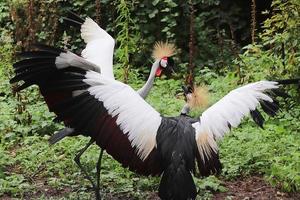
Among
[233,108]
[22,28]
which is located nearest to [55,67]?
[233,108]

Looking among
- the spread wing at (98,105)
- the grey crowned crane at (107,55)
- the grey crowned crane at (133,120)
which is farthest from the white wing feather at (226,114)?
the grey crowned crane at (107,55)

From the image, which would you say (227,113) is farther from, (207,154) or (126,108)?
(126,108)

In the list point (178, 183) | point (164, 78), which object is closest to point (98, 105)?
point (178, 183)

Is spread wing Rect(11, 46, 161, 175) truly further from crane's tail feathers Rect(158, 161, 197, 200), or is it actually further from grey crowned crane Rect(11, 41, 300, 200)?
crane's tail feathers Rect(158, 161, 197, 200)

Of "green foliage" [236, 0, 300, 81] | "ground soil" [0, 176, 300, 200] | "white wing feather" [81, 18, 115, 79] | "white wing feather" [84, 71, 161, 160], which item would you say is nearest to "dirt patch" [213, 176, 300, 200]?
"ground soil" [0, 176, 300, 200]

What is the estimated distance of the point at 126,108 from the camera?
462cm

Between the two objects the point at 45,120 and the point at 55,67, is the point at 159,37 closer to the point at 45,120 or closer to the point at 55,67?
the point at 45,120

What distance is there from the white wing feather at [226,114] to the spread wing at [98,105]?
0.33 metres

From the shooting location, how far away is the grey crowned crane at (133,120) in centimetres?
466

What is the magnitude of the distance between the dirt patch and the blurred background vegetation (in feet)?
0.23

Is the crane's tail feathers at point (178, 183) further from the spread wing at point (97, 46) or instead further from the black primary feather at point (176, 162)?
the spread wing at point (97, 46)

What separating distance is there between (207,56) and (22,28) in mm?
2814

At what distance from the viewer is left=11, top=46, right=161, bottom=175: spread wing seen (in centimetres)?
464

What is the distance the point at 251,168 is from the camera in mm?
6203
